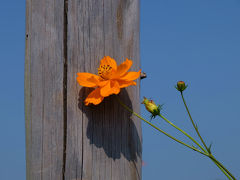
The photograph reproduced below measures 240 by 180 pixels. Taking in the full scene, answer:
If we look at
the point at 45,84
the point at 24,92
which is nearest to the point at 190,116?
the point at 45,84

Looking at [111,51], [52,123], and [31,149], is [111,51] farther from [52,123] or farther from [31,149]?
[31,149]

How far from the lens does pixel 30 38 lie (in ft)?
5.61

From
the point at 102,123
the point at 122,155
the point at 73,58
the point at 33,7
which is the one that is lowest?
the point at 122,155

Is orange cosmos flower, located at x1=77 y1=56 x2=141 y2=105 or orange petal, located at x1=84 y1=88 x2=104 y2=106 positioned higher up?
orange cosmos flower, located at x1=77 y1=56 x2=141 y2=105

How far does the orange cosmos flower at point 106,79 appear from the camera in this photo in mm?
1604

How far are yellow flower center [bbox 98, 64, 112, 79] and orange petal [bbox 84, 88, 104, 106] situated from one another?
0.26 ft

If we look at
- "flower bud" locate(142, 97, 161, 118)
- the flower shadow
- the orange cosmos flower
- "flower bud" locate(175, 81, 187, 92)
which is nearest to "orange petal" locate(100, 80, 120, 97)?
the orange cosmos flower

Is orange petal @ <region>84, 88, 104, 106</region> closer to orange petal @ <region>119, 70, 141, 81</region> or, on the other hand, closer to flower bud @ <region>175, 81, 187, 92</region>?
orange petal @ <region>119, 70, 141, 81</region>

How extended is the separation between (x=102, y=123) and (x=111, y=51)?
412 mm

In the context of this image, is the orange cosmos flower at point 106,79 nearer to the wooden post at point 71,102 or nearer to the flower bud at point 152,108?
the wooden post at point 71,102

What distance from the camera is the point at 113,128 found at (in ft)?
5.68

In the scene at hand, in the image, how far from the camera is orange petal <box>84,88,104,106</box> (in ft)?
5.24

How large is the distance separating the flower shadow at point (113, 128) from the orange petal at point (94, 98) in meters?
0.06

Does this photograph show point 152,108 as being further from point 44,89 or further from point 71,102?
point 44,89
